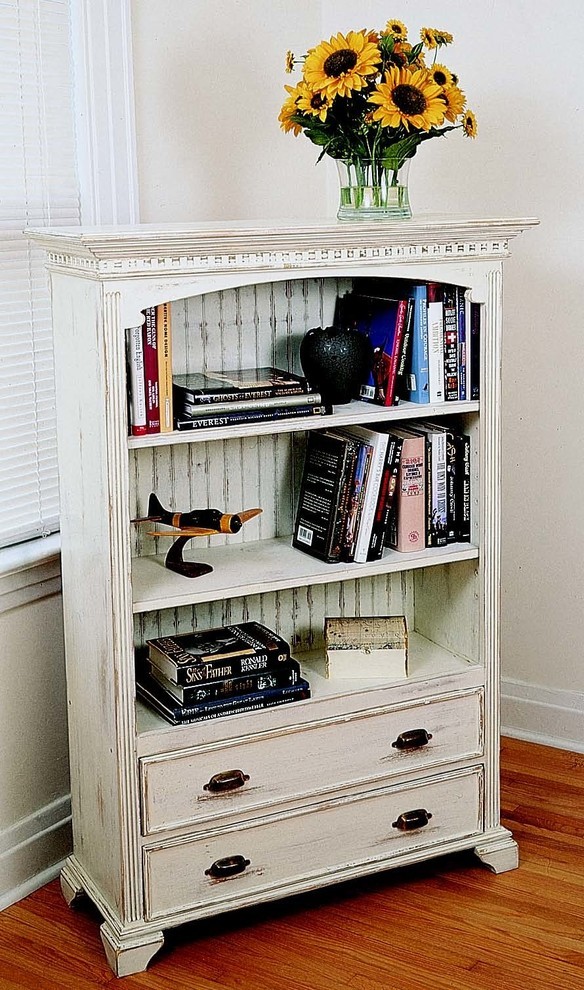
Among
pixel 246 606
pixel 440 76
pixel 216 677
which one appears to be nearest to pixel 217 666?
pixel 216 677

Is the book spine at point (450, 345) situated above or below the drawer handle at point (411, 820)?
above

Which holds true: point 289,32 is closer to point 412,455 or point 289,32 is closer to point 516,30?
point 516,30

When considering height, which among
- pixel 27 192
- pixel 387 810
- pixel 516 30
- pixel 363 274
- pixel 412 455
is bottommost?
pixel 387 810

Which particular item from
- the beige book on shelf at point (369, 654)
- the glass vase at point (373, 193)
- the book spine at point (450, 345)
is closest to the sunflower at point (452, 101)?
the glass vase at point (373, 193)

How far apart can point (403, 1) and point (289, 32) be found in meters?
0.32

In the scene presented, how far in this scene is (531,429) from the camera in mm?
2955

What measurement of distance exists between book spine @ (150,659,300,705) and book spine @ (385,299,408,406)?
56 centimetres

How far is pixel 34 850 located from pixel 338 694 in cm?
74

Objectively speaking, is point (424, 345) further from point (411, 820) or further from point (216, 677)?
point (411, 820)

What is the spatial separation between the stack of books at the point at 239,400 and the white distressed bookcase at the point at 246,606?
32 mm

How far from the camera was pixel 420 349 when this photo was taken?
90.1 inches

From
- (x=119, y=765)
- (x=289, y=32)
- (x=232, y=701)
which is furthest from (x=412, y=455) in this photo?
(x=289, y=32)

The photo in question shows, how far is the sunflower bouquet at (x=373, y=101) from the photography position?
2.09 meters

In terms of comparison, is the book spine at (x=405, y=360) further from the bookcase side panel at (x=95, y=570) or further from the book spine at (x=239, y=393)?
the bookcase side panel at (x=95, y=570)
